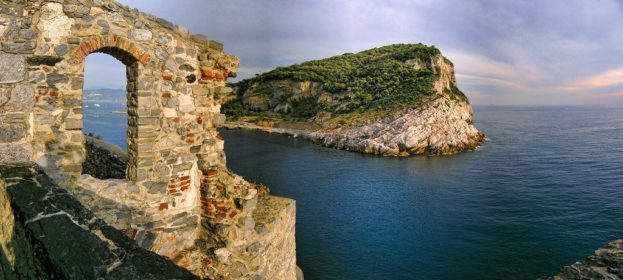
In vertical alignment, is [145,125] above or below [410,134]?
above

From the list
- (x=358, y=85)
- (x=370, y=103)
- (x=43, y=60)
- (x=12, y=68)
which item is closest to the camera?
(x=12, y=68)

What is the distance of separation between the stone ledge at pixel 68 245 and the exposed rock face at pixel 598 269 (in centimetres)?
1023

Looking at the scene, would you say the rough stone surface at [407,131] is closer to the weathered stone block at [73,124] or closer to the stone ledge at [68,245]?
the weathered stone block at [73,124]

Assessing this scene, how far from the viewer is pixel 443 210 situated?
74.6 ft

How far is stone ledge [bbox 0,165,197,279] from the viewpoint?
2.96 meters

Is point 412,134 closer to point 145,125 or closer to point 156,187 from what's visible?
point 156,187

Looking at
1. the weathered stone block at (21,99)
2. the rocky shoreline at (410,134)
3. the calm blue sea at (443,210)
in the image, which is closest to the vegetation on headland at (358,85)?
the rocky shoreline at (410,134)

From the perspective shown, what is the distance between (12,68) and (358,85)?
217ft

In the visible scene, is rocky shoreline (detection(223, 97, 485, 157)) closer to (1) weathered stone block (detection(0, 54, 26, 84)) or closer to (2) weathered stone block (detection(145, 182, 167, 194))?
(2) weathered stone block (detection(145, 182, 167, 194))

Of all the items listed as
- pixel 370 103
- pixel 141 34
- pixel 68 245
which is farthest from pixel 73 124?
pixel 370 103

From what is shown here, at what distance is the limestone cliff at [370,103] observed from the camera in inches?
1826

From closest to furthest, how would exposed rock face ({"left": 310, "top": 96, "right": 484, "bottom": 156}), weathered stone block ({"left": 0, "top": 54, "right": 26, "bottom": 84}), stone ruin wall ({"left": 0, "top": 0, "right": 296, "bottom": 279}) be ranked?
weathered stone block ({"left": 0, "top": 54, "right": 26, "bottom": 84}) < stone ruin wall ({"left": 0, "top": 0, "right": 296, "bottom": 279}) < exposed rock face ({"left": 310, "top": 96, "right": 484, "bottom": 156})

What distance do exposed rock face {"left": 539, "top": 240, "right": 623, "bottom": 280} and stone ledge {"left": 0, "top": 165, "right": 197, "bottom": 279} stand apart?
10.2 metres

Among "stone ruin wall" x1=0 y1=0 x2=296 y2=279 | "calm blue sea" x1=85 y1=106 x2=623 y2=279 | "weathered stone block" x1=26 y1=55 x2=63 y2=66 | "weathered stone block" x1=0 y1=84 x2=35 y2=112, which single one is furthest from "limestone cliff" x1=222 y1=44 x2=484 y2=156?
"weathered stone block" x1=0 y1=84 x2=35 y2=112
